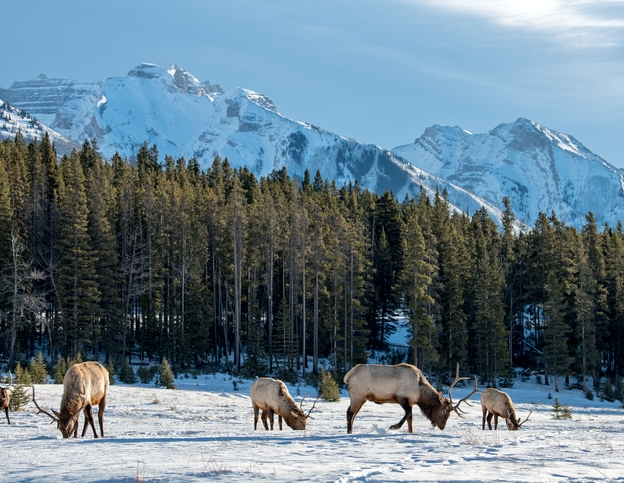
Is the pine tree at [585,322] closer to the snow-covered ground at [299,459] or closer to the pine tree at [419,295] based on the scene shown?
the pine tree at [419,295]

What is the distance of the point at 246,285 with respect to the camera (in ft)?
190

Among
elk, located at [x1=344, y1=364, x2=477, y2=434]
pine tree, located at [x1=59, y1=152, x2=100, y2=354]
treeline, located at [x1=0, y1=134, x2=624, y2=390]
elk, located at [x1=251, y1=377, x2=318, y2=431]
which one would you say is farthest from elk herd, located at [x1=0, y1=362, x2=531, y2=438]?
pine tree, located at [x1=59, y1=152, x2=100, y2=354]

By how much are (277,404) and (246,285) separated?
4169cm

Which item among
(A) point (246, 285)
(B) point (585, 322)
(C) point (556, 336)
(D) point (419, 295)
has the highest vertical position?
(A) point (246, 285)

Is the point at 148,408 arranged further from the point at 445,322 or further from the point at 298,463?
the point at 445,322

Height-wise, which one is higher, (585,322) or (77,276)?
(77,276)

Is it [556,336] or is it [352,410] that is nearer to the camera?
[352,410]

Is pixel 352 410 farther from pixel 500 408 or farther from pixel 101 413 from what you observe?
pixel 500 408

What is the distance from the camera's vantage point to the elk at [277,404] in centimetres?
1633

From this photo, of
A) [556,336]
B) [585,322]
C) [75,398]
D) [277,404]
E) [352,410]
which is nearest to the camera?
[75,398]

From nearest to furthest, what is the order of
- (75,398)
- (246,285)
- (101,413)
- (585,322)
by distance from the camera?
(75,398), (101,413), (585,322), (246,285)

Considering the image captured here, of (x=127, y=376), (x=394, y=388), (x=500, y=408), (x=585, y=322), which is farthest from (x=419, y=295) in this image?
(x=394, y=388)

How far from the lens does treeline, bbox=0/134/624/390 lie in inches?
1897

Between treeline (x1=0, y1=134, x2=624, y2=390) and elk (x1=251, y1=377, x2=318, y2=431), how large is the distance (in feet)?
99.5
